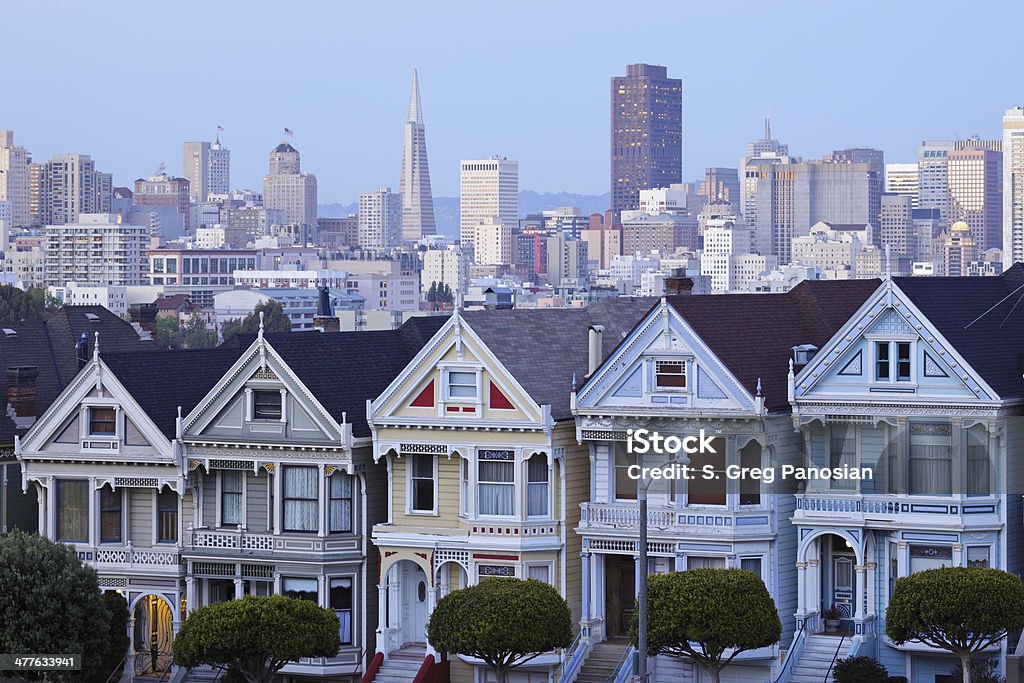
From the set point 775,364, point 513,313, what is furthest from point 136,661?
point 775,364

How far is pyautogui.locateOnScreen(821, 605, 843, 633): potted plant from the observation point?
160 feet

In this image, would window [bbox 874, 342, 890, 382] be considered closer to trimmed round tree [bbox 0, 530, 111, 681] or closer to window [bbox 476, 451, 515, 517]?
window [bbox 476, 451, 515, 517]

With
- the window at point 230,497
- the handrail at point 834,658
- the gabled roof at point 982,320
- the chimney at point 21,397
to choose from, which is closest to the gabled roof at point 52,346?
the chimney at point 21,397

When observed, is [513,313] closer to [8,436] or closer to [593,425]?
[593,425]

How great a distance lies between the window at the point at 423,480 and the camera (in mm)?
51969

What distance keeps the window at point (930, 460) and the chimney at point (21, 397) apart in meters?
21.1

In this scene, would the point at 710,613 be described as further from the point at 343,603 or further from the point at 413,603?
the point at 343,603

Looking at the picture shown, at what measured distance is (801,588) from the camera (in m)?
48.5

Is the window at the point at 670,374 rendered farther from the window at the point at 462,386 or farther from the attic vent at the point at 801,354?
the window at the point at 462,386

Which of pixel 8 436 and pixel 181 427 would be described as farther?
pixel 8 436

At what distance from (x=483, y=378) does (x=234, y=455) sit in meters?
5.85

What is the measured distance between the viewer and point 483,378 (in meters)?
50.9

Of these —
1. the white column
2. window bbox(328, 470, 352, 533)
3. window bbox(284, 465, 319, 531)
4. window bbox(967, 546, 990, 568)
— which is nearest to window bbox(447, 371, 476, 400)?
window bbox(328, 470, 352, 533)

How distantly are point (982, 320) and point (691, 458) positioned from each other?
6.00 meters
